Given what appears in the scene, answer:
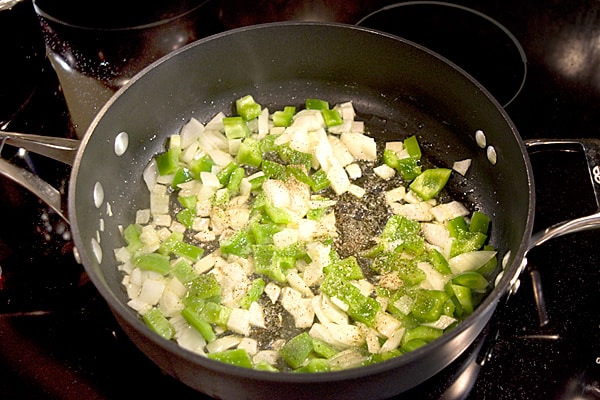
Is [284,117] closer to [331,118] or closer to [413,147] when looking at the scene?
[331,118]

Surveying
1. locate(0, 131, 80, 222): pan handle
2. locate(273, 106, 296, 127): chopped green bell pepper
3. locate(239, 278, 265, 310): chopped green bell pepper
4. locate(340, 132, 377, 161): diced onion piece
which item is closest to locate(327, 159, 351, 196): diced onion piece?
locate(340, 132, 377, 161): diced onion piece

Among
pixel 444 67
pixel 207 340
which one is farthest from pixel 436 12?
pixel 207 340

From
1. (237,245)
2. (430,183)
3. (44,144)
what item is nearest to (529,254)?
(430,183)

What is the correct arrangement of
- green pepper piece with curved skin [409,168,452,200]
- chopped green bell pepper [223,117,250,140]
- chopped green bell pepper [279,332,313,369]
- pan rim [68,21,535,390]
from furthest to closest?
1. chopped green bell pepper [223,117,250,140]
2. green pepper piece with curved skin [409,168,452,200]
3. chopped green bell pepper [279,332,313,369]
4. pan rim [68,21,535,390]

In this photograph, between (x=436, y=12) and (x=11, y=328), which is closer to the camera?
(x=11, y=328)

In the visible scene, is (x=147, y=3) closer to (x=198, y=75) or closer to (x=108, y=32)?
(x=108, y=32)

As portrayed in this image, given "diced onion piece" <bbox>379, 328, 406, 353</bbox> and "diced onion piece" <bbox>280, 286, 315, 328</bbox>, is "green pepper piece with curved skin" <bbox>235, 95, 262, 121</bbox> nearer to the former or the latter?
"diced onion piece" <bbox>280, 286, 315, 328</bbox>
